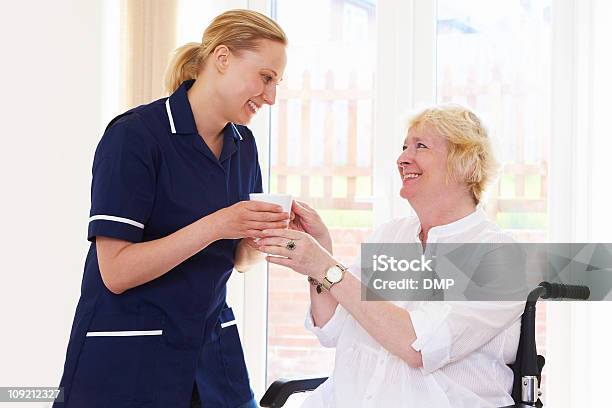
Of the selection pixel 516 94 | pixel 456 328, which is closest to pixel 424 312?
pixel 456 328

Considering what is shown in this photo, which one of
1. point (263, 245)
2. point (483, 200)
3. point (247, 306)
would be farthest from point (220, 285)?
point (247, 306)

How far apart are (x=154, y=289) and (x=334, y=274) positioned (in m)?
0.38

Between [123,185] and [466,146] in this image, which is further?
[466,146]

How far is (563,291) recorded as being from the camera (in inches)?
63.6

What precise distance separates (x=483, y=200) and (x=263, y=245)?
0.57 meters

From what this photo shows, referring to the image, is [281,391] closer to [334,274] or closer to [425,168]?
[334,274]

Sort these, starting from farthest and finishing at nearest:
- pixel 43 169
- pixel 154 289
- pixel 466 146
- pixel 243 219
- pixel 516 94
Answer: pixel 43 169
pixel 516 94
pixel 466 146
pixel 154 289
pixel 243 219

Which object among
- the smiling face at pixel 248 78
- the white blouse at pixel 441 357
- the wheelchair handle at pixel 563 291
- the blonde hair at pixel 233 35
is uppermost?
the blonde hair at pixel 233 35

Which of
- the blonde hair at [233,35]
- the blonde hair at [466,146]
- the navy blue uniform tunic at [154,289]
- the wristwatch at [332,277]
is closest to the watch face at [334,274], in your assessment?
the wristwatch at [332,277]

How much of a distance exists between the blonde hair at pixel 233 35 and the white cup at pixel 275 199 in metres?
0.37

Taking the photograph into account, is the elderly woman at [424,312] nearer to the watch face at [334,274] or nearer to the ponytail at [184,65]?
the watch face at [334,274]

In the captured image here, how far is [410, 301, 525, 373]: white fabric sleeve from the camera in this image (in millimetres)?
1563

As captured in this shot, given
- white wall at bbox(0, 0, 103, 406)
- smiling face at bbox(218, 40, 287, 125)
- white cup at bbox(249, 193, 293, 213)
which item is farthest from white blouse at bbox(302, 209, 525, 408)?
white wall at bbox(0, 0, 103, 406)

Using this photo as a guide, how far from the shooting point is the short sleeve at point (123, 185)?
5.01 ft
